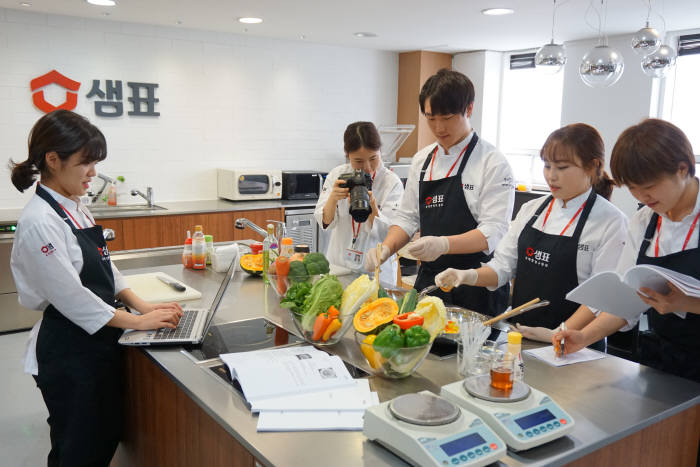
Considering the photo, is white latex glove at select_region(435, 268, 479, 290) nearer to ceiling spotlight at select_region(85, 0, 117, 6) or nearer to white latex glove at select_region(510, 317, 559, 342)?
white latex glove at select_region(510, 317, 559, 342)

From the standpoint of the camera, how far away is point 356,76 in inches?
A: 277

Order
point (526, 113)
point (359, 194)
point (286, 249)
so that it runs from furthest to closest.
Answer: point (526, 113)
point (359, 194)
point (286, 249)

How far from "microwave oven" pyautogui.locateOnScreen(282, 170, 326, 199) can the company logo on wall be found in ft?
4.79

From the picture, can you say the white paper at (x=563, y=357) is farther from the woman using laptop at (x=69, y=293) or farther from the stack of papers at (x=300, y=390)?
the woman using laptop at (x=69, y=293)

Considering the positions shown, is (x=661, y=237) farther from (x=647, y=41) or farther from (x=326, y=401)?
(x=647, y=41)

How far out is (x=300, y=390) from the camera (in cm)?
153

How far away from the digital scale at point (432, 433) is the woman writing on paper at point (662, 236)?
700 mm

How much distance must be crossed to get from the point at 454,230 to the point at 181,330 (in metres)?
1.30

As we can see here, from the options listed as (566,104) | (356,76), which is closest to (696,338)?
(566,104)

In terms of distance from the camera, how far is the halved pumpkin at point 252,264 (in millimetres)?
2881

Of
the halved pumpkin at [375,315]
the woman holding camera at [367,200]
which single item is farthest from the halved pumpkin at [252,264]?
the halved pumpkin at [375,315]

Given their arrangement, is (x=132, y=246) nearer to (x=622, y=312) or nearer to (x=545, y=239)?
(x=545, y=239)

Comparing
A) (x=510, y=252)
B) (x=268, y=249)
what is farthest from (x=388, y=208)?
(x=510, y=252)

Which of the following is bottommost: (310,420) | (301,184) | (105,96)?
(310,420)
